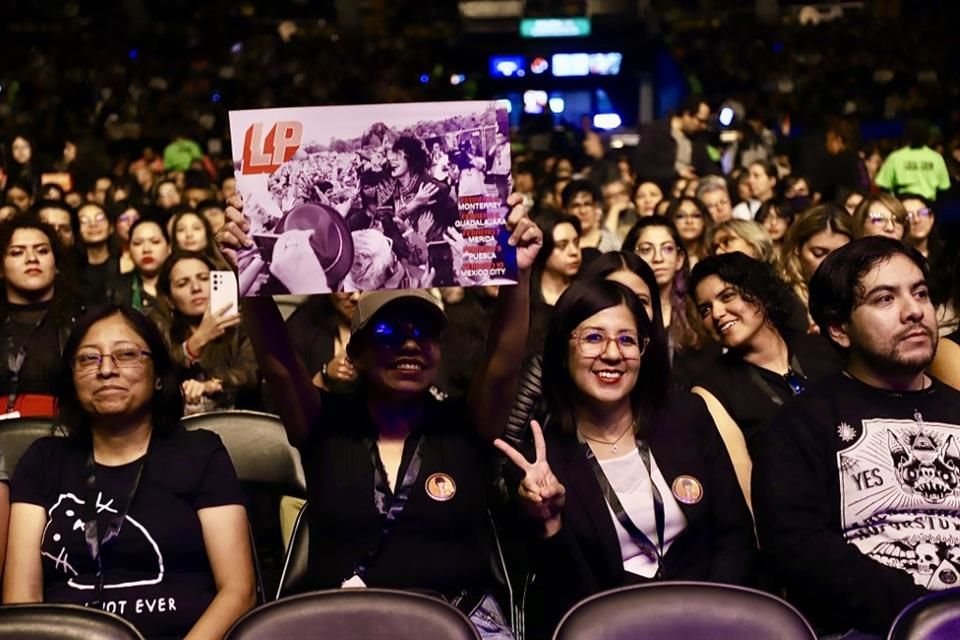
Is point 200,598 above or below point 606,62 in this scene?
below

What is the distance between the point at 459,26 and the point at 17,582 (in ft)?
72.1

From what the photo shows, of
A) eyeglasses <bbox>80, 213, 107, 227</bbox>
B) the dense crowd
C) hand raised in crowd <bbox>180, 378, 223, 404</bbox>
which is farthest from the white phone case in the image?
eyeglasses <bbox>80, 213, 107, 227</bbox>

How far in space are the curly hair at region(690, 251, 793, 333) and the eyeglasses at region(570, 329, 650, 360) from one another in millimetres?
908

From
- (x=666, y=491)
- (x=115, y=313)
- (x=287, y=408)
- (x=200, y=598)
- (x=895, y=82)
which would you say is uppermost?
(x=895, y=82)

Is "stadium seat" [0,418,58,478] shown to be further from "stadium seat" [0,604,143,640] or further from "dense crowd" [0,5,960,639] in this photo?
"stadium seat" [0,604,143,640]

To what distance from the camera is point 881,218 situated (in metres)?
5.96

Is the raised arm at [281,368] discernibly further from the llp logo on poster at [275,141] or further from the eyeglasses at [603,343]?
the eyeglasses at [603,343]

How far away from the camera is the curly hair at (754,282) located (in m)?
4.26

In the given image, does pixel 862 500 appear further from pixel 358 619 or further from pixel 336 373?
pixel 336 373

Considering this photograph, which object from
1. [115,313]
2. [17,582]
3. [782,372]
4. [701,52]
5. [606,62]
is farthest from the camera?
[606,62]

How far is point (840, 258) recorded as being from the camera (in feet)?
11.0

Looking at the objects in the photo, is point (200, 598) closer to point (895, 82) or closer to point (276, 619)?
point (276, 619)

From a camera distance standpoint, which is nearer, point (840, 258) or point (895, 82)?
point (840, 258)

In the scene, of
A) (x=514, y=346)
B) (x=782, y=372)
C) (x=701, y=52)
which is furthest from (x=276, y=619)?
(x=701, y=52)
